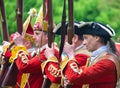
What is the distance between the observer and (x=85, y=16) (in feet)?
49.4

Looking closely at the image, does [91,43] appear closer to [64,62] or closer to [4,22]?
[64,62]

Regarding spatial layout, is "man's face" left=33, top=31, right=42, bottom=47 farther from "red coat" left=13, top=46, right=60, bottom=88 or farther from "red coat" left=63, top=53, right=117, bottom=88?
"red coat" left=63, top=53, right=117, bottom=88

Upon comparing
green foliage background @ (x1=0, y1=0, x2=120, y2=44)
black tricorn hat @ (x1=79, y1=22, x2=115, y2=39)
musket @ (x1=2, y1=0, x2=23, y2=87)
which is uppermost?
black tricorn hat @ (x1=79, y1=22, x2=115, y2=39)

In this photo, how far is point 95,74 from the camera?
418 cm

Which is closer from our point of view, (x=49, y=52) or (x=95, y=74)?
(x=95, y=74)

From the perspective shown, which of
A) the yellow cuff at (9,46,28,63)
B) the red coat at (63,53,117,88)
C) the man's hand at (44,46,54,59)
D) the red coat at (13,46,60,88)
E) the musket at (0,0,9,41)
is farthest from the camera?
the musket at (0,0,9,41)

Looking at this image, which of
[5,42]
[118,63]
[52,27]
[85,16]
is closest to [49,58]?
[52,27]

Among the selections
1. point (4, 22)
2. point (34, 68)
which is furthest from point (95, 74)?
point (4, 22)

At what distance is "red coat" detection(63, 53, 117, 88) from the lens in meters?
4.17

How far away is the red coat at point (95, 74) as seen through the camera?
13.7 ft

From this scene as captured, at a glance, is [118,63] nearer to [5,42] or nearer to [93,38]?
[93,38]

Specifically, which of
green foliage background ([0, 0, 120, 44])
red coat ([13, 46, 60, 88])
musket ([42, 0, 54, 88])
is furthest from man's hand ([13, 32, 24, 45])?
green foliage background ([0, 0, 120, 44])

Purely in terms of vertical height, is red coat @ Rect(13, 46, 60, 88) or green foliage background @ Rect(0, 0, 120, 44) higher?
red coat @ Rect(13, 46, 60, 88)

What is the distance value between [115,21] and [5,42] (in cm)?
977
